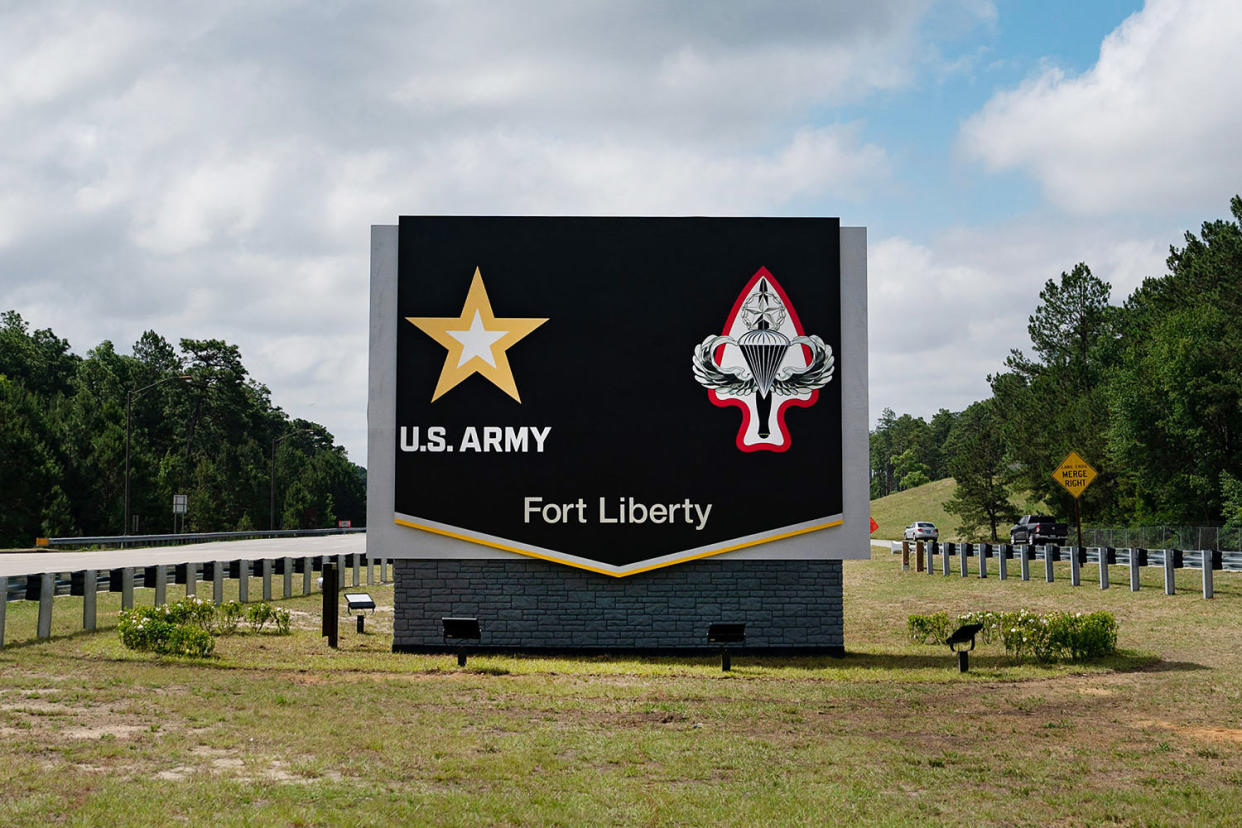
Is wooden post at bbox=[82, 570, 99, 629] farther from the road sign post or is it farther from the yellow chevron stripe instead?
the road sign post

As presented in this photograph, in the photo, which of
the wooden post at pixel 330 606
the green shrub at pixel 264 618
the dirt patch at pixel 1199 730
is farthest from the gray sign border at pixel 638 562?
the dirt patch at pixel 1199 730

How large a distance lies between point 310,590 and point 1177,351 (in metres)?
45.8

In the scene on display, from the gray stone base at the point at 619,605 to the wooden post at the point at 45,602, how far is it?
6.10 metres

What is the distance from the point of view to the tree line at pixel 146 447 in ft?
201

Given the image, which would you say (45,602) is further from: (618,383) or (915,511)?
(915,511)

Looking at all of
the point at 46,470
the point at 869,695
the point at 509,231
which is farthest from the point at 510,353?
the point at 46,470

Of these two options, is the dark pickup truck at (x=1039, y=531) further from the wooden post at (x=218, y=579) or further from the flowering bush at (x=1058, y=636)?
the wooden post at (x=218, y=579)

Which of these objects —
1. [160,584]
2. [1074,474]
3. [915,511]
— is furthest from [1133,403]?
[915,511]

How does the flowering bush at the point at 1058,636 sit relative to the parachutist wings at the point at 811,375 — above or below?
below

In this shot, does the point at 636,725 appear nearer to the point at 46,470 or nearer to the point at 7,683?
the point at 7,683

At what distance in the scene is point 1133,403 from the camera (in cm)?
5909

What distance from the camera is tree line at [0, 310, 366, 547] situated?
201 ft

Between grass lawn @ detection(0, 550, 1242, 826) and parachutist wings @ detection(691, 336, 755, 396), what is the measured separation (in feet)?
16.7

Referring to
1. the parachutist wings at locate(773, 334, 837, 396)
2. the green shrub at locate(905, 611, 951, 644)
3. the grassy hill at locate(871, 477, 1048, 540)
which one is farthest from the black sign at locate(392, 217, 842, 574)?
the grassy hill at locate(871, 477, 1048, 540)
